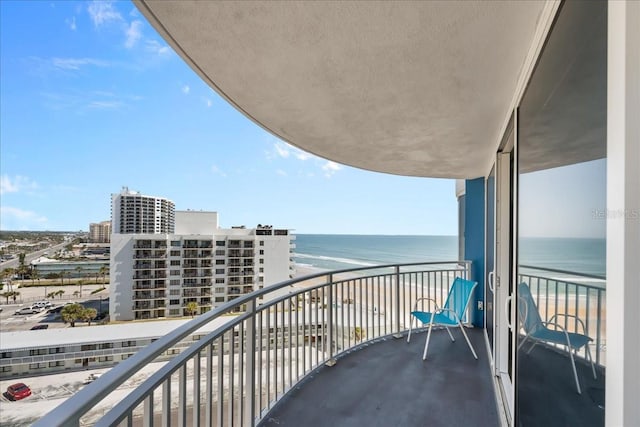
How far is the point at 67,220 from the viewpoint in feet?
120

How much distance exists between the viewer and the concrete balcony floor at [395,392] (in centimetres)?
241

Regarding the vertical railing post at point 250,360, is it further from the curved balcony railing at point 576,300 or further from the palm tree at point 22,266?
the palm tree at point 22,266

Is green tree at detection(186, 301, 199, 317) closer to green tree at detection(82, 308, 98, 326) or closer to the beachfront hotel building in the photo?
green tree at detection(82, 308, 98, 326)

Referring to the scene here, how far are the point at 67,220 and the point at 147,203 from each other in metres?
14.6

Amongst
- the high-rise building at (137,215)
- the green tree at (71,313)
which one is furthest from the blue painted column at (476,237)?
the high-rise building at (137,215)

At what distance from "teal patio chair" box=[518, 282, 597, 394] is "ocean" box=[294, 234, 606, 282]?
0.16 meters

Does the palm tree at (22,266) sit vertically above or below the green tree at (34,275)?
above

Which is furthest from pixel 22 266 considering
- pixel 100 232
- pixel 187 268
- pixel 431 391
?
pixel 431 391

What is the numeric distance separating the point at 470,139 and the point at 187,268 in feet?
86.4

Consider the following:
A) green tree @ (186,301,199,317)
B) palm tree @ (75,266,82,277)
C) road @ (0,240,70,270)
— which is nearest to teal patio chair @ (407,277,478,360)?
road @ (0,240,70,270)

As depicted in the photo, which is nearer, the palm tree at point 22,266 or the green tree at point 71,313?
the palm tree at point 22,266

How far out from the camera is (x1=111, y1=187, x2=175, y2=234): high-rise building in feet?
93.0

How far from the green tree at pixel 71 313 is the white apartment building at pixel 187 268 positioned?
2.56 m

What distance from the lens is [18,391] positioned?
11828 millimetres
